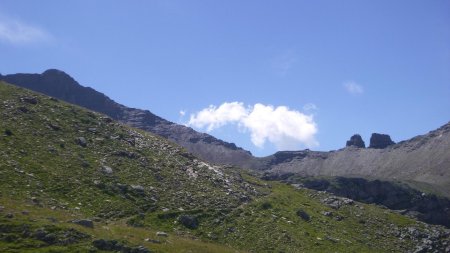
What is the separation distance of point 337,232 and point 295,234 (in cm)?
1553

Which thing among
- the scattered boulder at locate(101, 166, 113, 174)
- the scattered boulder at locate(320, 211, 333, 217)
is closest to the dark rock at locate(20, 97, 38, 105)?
the scattered boulder at locate(101, 166, 113, 174)

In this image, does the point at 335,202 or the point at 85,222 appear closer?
the point at 85,222

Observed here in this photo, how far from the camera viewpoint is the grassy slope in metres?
75.1

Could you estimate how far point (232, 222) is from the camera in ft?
323

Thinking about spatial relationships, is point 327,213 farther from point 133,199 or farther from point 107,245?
point 107,245

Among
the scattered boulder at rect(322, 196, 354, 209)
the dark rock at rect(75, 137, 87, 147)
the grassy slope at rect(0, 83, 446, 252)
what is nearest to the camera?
the grassy slope at rect(0, 83, 446, 252)

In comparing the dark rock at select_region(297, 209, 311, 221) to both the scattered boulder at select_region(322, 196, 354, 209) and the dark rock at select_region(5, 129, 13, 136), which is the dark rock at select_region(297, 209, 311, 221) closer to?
the scattered boulder at select_region(322, 196, 354, 209)

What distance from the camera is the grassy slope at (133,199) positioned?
2958 inches

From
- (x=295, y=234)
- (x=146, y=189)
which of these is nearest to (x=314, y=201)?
(x=295, y=234)

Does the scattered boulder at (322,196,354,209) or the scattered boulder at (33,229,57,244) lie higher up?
the scattered boulder at (322,196,354,209)

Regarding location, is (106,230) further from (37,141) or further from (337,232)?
(337,232)

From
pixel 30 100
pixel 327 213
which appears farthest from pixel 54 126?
pixel 327 213

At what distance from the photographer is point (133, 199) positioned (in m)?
94.2

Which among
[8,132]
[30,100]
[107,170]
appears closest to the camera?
[8,132]
